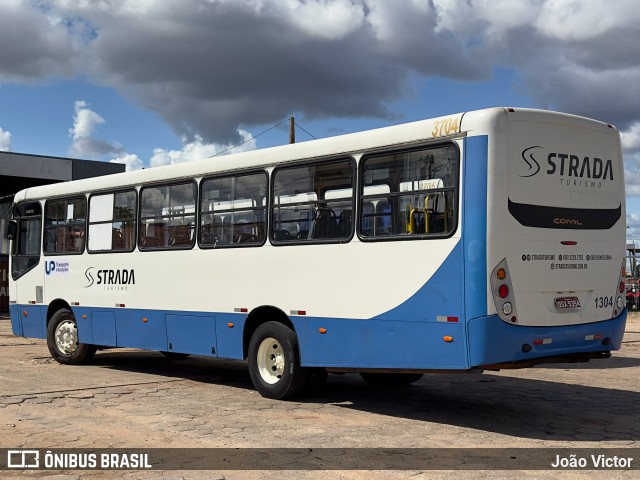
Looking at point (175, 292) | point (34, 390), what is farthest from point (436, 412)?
point (34, 390)

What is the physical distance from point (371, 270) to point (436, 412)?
6.19 ft

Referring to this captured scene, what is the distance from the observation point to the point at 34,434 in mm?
7844

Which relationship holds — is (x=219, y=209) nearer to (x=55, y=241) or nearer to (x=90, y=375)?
(x=90, y=375)

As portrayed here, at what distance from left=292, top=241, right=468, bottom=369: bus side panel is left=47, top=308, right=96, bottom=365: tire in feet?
18.4

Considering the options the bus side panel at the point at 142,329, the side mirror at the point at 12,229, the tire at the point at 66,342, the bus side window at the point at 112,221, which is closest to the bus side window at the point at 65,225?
the bus side window at the point at 112,221

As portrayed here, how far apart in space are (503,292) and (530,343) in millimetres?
624

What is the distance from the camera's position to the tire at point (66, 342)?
1362 centimetres

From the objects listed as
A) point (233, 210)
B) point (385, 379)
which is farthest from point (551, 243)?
point (233, 210)

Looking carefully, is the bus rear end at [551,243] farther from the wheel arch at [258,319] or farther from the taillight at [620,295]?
the wheel arch at [258,319]

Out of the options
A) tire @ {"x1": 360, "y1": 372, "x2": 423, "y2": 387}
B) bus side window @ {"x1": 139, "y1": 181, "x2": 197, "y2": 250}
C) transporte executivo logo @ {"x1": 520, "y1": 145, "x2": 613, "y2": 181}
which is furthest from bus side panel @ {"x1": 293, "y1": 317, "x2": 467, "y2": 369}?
bus side window @ {"x1": 139, "y1": 181, "x2": 197, "y2": 250}

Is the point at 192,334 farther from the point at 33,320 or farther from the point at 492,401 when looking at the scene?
the point at 33,320

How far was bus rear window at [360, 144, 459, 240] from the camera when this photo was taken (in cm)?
824

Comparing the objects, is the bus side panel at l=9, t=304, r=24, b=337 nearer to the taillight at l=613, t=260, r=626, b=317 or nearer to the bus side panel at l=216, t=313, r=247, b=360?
the bus side panel at l=216, t=313, r=247, b=360

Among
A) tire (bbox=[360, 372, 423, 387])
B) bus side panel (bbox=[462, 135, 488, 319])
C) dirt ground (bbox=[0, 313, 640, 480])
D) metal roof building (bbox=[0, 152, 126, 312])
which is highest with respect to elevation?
metal roof building (bbox=[0, 152, 126, 312])
